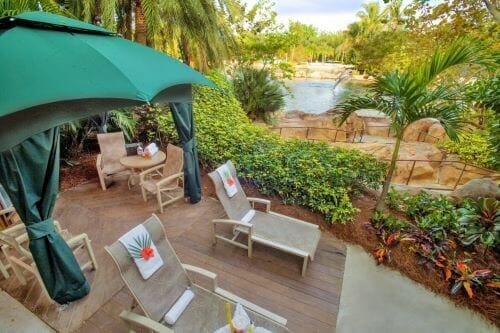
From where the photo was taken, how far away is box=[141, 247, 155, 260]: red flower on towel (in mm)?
2496

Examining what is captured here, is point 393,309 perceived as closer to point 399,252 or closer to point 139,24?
point 399,252

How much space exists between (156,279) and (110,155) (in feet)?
12.4

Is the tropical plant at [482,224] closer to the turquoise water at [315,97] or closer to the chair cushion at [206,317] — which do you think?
the chair cushion at [206,317]

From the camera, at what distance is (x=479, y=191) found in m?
5.06

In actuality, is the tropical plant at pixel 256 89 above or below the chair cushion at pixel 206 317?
above

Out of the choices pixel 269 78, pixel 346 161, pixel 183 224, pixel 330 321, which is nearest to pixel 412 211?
pixel 346 161

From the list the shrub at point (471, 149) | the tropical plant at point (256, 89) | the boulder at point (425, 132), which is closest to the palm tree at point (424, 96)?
the tropical plant at point (256, 89)

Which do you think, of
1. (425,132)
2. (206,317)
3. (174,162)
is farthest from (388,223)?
(425,132)

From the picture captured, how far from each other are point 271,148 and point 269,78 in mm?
5660

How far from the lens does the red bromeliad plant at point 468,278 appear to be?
127 inches

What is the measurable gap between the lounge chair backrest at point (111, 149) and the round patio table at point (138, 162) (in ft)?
1.21

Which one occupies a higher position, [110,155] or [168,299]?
[110,155]

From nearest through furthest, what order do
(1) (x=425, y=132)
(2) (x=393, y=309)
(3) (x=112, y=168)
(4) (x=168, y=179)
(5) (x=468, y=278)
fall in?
(2) (x=393, y=309) → (5) (x=468, y=278) → (4) (x=168, y=179) → (3) (x=112, y=168) → (1) (x=425, y=132)

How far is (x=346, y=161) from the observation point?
482cm
